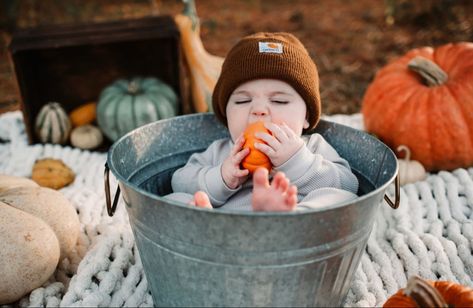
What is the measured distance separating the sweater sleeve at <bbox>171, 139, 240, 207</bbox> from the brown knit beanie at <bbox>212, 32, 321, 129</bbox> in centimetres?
16

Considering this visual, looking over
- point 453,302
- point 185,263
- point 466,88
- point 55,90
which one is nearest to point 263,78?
point 185,263

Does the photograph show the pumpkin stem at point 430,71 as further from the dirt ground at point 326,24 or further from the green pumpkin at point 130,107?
the green pumpkin at point 130,107

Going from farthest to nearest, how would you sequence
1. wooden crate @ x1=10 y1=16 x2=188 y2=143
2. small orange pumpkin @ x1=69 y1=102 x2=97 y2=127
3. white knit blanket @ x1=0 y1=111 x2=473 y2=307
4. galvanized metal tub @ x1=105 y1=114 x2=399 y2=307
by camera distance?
small orange pumpkin @ x1=69 y1=102 x2=97 y2=127 → wooden crate @ x1=10 y1=16 x2=188 y2=143 → white knit blanket @ x1=0 y1=111 x2=473 y2=307 → galvanized metal tub @ x1=105 y1=114 x2=399 y2=307

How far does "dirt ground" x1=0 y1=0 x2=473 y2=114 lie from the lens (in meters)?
4.03

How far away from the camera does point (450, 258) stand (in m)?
1.78

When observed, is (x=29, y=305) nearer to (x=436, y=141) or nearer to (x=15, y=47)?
(x=15, y=47)

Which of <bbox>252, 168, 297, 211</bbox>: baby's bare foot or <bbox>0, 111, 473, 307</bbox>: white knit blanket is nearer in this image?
<bbox>252, 168, 297, 211</bbox>: baby's bare foot

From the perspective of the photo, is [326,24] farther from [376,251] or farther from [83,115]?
[376,251]

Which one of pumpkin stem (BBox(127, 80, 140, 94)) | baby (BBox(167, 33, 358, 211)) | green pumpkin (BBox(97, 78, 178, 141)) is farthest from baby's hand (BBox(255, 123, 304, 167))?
pumpkin stem (BBox(127, 80, 140, 94))

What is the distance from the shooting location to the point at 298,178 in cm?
161

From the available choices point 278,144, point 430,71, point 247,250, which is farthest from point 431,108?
point 247,250

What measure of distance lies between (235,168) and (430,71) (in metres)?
1.30

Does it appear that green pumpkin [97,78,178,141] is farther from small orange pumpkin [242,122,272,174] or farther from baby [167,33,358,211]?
small orange pumpkin [242,122,272,174]

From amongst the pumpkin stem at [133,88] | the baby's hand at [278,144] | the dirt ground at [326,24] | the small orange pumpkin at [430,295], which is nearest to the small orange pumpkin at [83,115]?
the pumpkin stem at [133,88]
